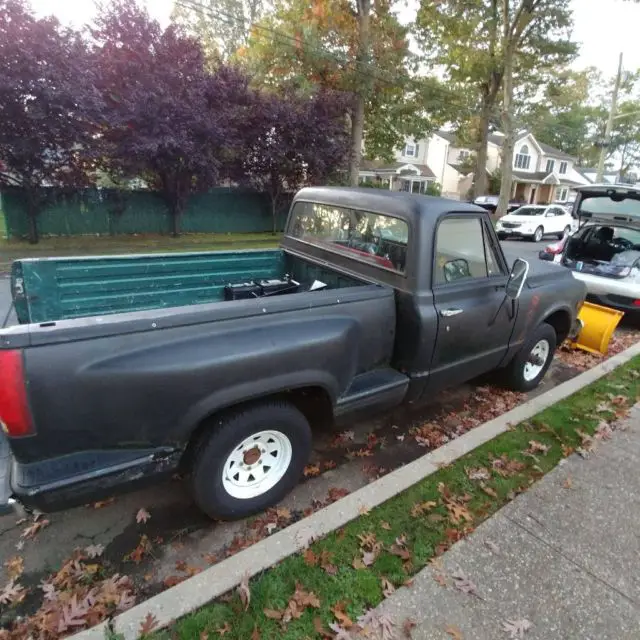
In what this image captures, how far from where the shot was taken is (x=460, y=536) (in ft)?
8.48

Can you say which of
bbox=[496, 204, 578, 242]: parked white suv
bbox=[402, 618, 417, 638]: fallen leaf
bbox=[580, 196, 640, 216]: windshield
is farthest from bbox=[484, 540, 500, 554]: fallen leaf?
bbox=[496, 204, 578, 242]: parked white suv

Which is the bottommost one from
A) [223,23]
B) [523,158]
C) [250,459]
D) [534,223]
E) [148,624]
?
[148,624]

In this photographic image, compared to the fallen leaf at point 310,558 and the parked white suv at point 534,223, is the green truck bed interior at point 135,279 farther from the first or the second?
the parked white suv at point 534,223

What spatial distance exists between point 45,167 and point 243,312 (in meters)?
12.5

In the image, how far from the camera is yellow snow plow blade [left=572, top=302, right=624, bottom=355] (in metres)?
5.42

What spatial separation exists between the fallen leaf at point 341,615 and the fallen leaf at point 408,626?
0.26 meters

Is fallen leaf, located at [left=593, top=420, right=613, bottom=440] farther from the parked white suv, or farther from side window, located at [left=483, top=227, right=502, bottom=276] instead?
the parked white suv

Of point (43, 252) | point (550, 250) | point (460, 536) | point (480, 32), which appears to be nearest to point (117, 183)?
point (43, 252)

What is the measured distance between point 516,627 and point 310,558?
1.06 metres

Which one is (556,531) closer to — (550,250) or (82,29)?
(550,250)

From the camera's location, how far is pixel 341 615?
6.73 ft

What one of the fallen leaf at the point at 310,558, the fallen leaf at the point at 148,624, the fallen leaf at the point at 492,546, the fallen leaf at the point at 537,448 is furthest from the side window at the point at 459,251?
the fallen leaf at the point at 148,624

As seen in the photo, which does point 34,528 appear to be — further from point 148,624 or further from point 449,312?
point 449,312

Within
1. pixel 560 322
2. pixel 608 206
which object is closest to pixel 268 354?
pixel 560 322
